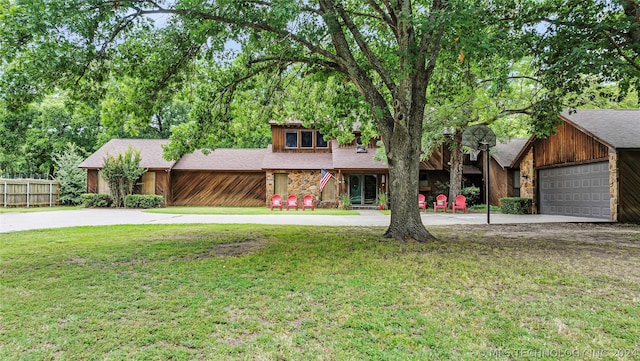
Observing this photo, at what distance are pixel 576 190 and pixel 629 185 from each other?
2.46 metres

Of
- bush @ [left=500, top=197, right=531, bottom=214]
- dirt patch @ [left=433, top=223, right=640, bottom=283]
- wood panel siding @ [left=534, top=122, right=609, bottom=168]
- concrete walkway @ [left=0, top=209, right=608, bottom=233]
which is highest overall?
wood panel siding @ [left=534, top=122, right=609, bottom=168]

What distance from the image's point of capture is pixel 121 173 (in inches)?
805

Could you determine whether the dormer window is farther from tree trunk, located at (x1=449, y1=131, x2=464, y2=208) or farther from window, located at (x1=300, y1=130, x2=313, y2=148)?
tree trunk, located at (x1=449, y1=131, x2=464, y2=208)

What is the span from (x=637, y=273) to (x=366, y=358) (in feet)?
14.9

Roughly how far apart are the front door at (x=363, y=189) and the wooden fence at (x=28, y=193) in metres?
17.8

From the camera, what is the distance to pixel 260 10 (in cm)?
765

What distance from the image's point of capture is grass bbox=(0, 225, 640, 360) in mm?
2920

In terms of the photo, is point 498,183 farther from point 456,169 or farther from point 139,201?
point 139,201

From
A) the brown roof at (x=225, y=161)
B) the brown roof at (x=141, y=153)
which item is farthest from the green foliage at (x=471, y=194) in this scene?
the brown roof at (x=141, y=153)

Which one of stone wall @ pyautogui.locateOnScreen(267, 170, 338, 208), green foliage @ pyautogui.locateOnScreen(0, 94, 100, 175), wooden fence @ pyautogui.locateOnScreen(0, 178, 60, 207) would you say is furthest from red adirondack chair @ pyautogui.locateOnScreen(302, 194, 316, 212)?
green foliage @ pyautogui.locateOnScreen(0, 94, 100, 175)

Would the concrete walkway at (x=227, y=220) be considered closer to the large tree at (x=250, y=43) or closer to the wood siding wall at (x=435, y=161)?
the large tree at (x=250, y=43)

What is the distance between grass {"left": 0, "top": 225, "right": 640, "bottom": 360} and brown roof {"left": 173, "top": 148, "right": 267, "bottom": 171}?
16.6 metres

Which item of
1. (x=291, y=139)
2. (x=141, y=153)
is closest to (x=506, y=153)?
(x=291, y=139)

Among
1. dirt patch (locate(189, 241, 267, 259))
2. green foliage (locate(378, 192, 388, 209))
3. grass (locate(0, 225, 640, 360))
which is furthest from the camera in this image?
green foliage (locate(378, 192, 388, 209))
